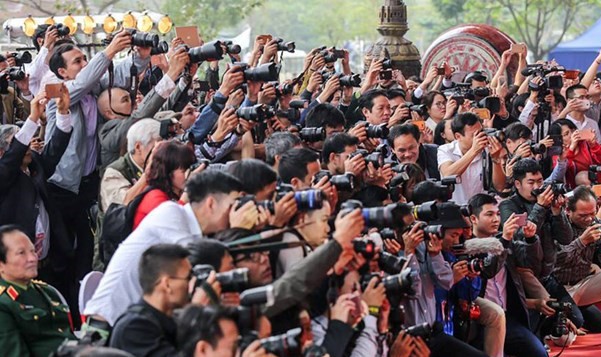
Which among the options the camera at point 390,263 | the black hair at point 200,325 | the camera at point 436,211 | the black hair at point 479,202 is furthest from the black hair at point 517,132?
the black hair at point 200,325

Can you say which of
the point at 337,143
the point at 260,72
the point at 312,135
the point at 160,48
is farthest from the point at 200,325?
the point at 160,48

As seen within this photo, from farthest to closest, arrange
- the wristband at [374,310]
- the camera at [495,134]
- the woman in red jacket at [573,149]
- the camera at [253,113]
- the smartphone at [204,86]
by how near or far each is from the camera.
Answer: the woman in red jacket at [573,149], the smartphone at [204,86], the camera at [495,134], the camera at [253,113], the wristband at [374,310]

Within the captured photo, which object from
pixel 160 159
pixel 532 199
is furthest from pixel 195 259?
pixel 532 199

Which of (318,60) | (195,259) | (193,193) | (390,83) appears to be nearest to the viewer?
(195,259)

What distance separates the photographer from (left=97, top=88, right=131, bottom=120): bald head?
26.0ft

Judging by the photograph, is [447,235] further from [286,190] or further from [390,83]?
[390,83]

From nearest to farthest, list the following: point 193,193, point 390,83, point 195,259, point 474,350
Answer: point 195,259
point 193,193
point 474,350
point 390,83

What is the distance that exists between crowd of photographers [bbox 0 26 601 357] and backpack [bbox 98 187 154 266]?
10 millimetres

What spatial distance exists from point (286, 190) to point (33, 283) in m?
1.20

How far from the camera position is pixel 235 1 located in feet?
128

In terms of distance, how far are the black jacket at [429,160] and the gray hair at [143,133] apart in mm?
2787

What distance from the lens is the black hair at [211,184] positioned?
18.2ft

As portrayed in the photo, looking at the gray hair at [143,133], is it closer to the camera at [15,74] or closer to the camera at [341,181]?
the camera at [341,181]

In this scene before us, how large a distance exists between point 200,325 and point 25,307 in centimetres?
166
